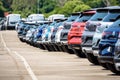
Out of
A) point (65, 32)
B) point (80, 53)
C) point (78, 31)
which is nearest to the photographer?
point (78, 31)

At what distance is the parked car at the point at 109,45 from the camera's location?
1869 centimetres

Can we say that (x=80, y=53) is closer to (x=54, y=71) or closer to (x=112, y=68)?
(x=54, y=71)

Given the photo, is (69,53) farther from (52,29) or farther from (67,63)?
(67,63)

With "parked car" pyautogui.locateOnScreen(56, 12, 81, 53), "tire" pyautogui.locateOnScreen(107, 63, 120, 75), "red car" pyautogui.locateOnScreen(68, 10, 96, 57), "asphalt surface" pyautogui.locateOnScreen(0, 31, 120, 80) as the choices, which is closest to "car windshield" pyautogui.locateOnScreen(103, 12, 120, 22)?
"asphalt surface" pyautogui.locateOnScreen(0, 31, 120, 80)

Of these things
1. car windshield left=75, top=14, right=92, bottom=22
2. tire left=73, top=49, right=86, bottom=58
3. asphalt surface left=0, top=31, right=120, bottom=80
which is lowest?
tire left=73, top=49, right=86, bottom=58

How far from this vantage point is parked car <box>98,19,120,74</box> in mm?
18688

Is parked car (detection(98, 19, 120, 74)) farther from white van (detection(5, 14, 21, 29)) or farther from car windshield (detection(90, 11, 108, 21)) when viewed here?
white van (detection(5, 14, 21, 29))

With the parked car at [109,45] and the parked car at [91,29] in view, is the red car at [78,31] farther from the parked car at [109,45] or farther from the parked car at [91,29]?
the parked car at [109,45]

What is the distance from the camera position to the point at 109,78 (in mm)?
18094

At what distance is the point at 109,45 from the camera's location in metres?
18.9

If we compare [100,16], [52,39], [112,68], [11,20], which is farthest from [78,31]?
[11,20]

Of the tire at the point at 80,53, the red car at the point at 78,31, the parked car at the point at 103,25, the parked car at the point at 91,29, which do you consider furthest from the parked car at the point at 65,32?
the parked car at the point at 103,25

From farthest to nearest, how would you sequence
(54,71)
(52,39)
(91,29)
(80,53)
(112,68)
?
(52,39) < (80,53) < (91,29) < (54,71) < (112,68)

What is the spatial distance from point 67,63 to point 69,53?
6927 millimetres
